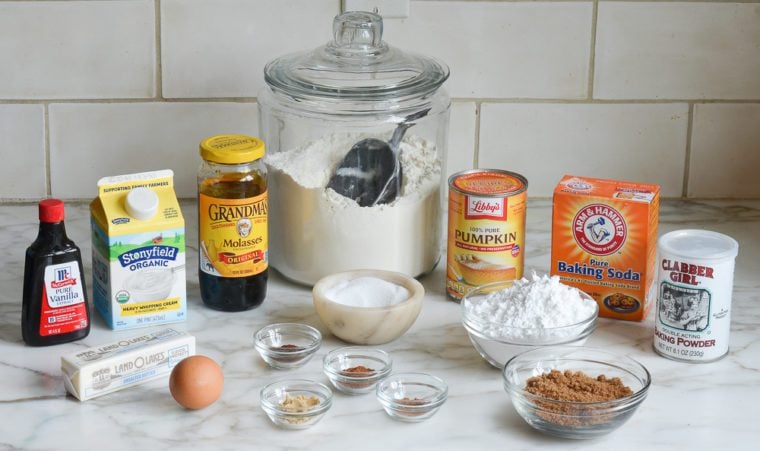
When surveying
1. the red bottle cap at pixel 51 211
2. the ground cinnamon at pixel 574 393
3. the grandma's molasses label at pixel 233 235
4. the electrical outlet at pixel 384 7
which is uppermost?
the electrical outlet at pixel 384 7

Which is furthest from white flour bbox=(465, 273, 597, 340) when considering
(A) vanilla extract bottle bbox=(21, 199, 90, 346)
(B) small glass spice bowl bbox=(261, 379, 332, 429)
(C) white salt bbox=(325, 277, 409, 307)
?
(A) vanilla extract bottle bbox=(21, 199, 90, 346)

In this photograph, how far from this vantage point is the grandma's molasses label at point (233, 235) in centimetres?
134

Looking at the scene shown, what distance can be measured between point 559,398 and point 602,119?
0.71 m

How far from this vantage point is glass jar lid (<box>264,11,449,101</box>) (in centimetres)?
139

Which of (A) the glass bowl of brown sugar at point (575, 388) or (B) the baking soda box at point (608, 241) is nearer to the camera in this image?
(A) the glass bowl of brown sugar at point (575, 388)

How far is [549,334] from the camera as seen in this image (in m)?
1.21

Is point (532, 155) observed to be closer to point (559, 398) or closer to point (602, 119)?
point (602, 119)

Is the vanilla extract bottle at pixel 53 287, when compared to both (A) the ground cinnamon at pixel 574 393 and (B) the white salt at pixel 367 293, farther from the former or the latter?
(A) the ground cinnamon at pixel 574 393

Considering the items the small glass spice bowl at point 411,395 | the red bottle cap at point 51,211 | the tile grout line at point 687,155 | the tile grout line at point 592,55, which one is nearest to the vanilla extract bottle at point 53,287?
the red bottle cap at point 51,211

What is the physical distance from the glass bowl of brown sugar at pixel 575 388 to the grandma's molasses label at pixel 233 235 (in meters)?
0.37

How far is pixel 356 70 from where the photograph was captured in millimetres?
1420

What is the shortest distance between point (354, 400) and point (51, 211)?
0.41 metres

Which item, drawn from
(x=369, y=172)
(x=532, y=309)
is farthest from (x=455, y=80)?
(x=532, y=309)

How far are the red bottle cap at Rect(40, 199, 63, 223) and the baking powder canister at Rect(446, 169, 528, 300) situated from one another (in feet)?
1.59
